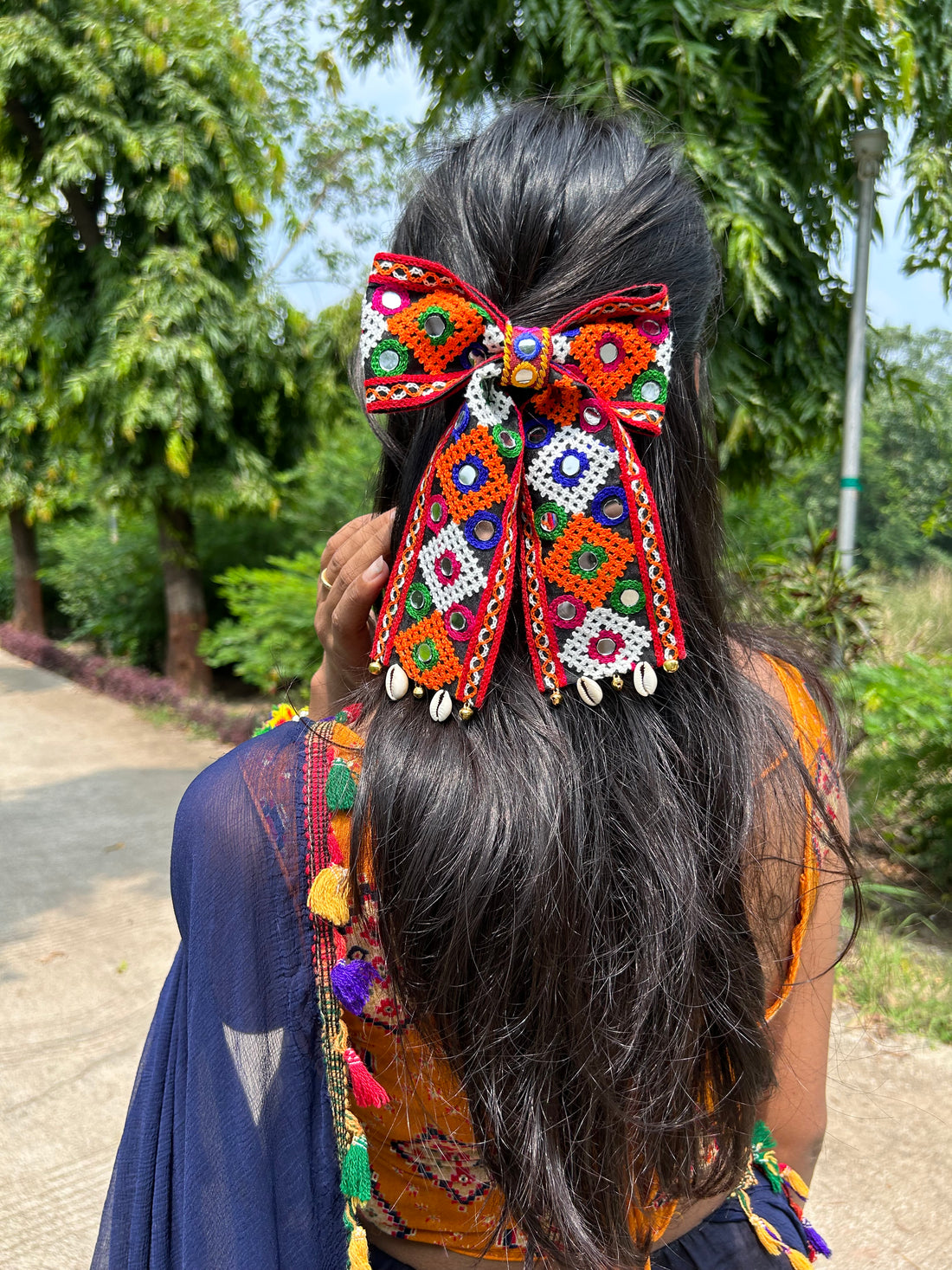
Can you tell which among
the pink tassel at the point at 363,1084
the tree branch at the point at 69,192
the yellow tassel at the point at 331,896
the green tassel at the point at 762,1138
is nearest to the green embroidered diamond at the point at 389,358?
the yellow tassel at the point at 331,896

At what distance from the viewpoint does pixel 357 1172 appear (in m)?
0.87

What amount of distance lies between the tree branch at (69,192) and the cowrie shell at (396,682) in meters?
7.45

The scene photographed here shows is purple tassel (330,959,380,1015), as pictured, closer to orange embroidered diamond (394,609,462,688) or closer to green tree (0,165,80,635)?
orange embroidered diamond (394,609,462,688)

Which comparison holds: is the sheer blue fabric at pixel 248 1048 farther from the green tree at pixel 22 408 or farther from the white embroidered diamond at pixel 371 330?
the green tree at pixel 22 408

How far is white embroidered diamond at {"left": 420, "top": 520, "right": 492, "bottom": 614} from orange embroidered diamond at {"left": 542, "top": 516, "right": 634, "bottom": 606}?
0.23 ft

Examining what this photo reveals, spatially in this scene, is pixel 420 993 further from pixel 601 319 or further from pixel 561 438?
pixel 601 319

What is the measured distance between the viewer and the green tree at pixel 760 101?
329 centimetres

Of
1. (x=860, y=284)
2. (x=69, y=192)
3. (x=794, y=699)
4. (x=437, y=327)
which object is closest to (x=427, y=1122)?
(x=794, y=699)

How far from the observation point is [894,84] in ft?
11.5

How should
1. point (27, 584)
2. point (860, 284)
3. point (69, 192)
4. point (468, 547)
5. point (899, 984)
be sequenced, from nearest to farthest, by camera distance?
point (468, 547)
point (899, 984)
point (860, 284)
point (69, 192)
point (27, 584)

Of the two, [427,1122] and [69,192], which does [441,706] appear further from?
[69,192]

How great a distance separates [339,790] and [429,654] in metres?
0.17

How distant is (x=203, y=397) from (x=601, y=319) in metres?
7.00

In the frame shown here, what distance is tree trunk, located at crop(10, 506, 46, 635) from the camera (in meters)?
12.5
